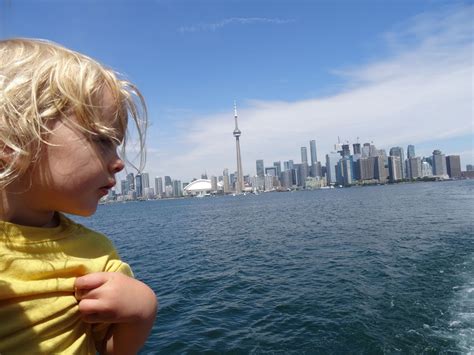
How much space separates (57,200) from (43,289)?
0.79 feet

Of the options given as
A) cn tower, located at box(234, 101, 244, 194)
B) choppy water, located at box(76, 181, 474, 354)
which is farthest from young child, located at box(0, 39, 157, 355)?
cn tower, located at box(234, 101, 244, 194)

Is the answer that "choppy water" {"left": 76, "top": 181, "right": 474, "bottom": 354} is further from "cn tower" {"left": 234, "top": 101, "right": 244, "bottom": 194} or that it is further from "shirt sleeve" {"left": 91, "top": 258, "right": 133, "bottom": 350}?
"cn tower" {"left": 234, "top": 101, "right": 244, "bottom": 194}

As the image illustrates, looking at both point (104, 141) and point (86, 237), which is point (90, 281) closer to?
point (86, 237)

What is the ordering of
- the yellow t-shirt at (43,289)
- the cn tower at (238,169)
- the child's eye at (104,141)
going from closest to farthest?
1. the yellow t-shirt at (43,289)
2. the child's eye at (104,141)
3. the cn tower at (238,169)

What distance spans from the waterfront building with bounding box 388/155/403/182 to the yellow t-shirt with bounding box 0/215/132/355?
196415 mm

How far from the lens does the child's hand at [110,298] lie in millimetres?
919

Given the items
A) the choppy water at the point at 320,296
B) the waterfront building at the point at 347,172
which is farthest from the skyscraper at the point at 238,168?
the choppy water at the point at 320,296

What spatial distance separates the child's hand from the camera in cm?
92

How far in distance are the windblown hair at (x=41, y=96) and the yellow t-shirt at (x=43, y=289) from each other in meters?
0.18

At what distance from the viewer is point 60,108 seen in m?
0.91

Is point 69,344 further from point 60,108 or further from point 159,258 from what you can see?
point 159,258

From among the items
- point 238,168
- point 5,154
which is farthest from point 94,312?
point 238,168

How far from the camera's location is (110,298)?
926 mm

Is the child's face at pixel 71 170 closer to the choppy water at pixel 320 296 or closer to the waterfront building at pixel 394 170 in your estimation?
the choppy water at pixel 320 296
